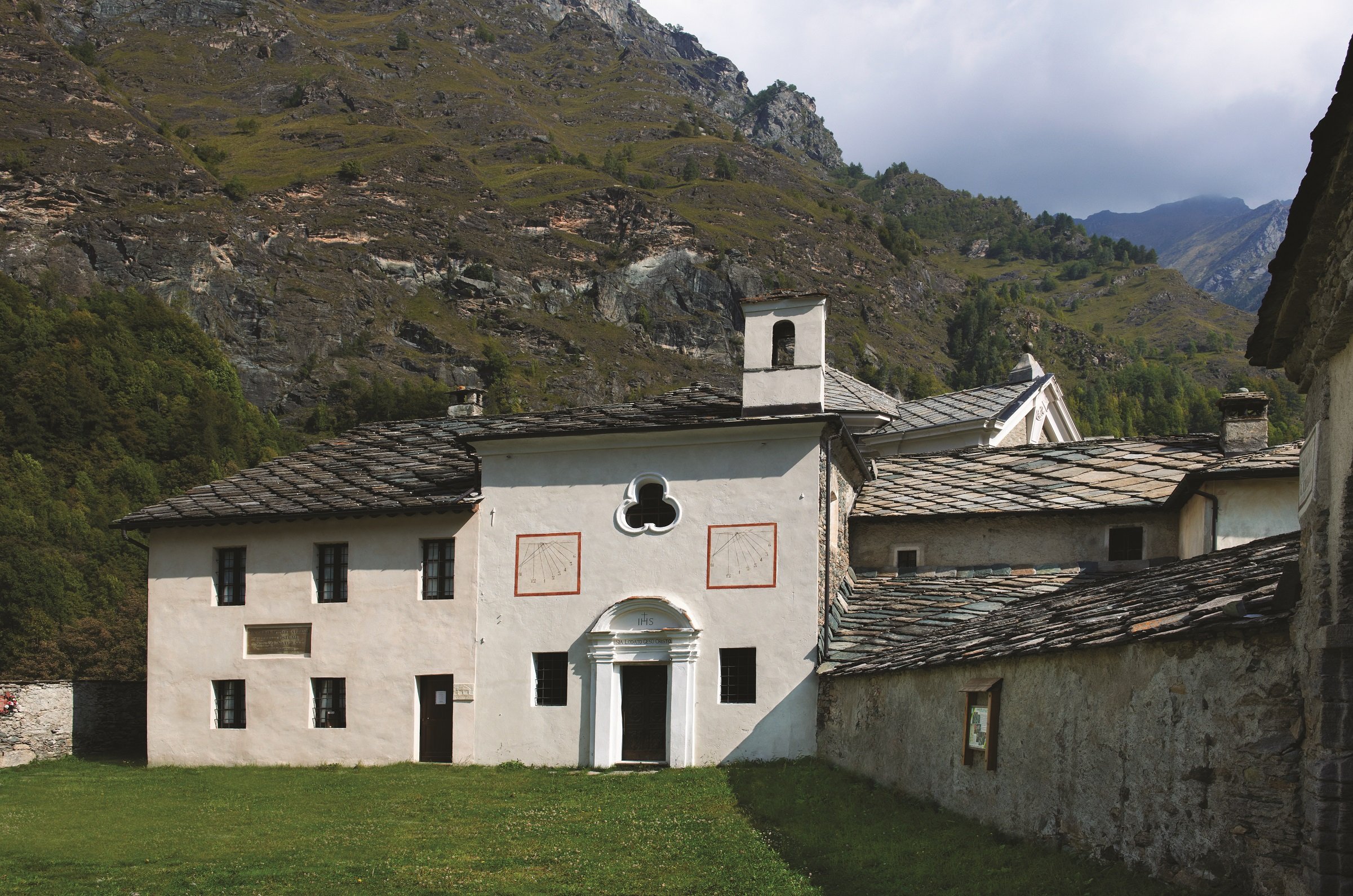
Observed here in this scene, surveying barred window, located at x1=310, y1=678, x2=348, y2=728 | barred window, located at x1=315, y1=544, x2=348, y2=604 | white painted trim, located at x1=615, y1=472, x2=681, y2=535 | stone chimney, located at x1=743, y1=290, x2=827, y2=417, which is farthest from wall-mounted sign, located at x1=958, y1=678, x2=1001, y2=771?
barred window, located at x1=315, y1=544, x2=348, y2=604

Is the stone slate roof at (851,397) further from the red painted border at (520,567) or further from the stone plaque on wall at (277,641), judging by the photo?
the stone plaque on wall at (277,641)

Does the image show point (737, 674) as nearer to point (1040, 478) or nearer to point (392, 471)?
point (1040, 478)

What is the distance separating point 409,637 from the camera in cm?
2456

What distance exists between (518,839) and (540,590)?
362 inches

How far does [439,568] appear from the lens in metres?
24.8

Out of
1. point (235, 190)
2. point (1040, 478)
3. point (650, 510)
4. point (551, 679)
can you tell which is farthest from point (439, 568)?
point (235, 190)

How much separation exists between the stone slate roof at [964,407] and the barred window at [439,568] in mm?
12090

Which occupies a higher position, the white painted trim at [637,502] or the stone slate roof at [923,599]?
the white painted trim at [637,502]

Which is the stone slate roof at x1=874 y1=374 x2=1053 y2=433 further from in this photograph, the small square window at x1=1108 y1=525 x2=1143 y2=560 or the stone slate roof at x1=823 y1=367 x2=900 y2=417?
the small square window at x1=1108 y1=525 x2=1143 y2=560

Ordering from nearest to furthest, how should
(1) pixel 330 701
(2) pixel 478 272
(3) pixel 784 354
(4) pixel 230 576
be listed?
(3) pixel 784 354
(1) pixel 330 701
(4) pixel 230 576
(2) pixel 478 272

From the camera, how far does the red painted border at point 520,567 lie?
78.3 ft

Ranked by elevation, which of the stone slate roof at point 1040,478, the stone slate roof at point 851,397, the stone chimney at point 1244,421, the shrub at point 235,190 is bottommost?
the stone slate roof at point 1040,478

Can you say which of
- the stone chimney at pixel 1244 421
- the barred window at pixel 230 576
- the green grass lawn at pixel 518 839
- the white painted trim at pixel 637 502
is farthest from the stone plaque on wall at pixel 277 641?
the stone chimney at pixel 1244 421

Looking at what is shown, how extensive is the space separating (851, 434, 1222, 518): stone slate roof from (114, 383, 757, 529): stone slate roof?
406 cm
